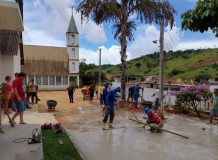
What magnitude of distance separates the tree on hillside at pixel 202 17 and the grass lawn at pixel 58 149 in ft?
14.9

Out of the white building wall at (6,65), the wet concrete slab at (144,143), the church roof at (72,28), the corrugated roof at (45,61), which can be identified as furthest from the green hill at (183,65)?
the wet concrete slab at (144,143)

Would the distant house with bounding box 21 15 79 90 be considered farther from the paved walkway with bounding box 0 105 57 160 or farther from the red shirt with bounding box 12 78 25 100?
the paved walkway with bounding box 0 105 57 160

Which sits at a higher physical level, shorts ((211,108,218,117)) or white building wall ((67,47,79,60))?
white building wall ((67,47,79,60))

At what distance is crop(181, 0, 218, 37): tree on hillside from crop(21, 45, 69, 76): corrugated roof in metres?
47.0

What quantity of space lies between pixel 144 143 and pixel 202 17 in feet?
20.9

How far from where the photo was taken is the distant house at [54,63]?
4938 cm

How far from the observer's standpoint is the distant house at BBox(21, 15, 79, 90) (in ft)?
162

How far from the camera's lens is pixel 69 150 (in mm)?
7781

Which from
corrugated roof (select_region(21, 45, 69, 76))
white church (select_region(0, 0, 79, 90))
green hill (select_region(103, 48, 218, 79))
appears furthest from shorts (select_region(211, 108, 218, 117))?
corrugated roof (select_region(21, 45, 69, 76))

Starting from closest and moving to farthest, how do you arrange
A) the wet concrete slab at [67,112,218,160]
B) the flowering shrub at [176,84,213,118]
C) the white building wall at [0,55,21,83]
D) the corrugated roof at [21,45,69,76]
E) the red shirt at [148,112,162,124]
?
the wet concrete slab at [67,112,218,160] < the red shirt at [148,112,162,124] < the flowering shrub at [176,84,213,118] < the white building wall at [0,55,21,83] < the corrugated roof at [21,45,69,76]

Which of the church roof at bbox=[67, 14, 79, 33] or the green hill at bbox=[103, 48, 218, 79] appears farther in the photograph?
the church roof at bbox=[67, 14, 79, 33]

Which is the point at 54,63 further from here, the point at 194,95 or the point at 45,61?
the point at 194,95

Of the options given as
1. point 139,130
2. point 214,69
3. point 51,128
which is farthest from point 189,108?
point 214,69

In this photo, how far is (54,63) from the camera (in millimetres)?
50750
